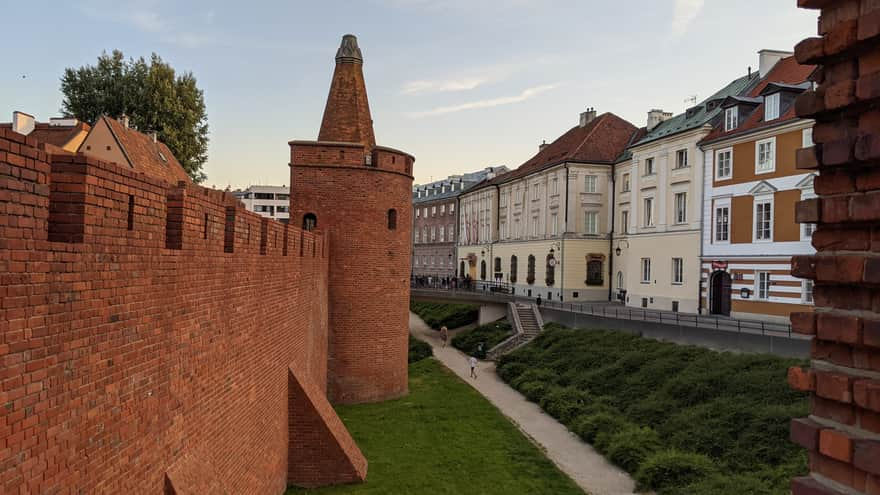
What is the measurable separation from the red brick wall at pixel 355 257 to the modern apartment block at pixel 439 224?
43.8m

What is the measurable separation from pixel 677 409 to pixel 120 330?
16183 mm

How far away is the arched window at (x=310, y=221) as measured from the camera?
1973 cm

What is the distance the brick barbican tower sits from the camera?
19.7m

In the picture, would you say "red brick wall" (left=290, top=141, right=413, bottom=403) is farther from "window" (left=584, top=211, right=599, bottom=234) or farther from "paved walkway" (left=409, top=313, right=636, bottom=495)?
"window" (left=584, top=211, right=599, bottom=234)

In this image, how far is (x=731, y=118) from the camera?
27984 millimetres

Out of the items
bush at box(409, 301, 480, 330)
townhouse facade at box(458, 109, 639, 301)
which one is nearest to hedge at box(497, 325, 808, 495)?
townhouse facade at box(458, 109, 639, 301)

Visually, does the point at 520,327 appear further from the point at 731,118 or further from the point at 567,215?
the point at 731,118

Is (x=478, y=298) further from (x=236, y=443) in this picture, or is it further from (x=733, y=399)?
(x=236, y=443)

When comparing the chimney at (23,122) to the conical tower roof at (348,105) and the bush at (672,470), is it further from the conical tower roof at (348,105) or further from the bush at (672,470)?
the bush at (672,470)

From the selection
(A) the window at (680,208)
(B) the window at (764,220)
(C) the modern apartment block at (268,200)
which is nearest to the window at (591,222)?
(A) the window at (680,208)

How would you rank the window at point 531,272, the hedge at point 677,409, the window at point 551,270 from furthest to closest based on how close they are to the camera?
the window at point 531,272 < the window at point 551,270 < the hedge at point 677,409

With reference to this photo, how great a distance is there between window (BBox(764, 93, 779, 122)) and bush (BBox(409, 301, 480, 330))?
832 inches

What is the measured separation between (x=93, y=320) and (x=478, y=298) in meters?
34.9

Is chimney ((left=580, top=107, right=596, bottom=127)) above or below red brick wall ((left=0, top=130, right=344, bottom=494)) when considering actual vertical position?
above
